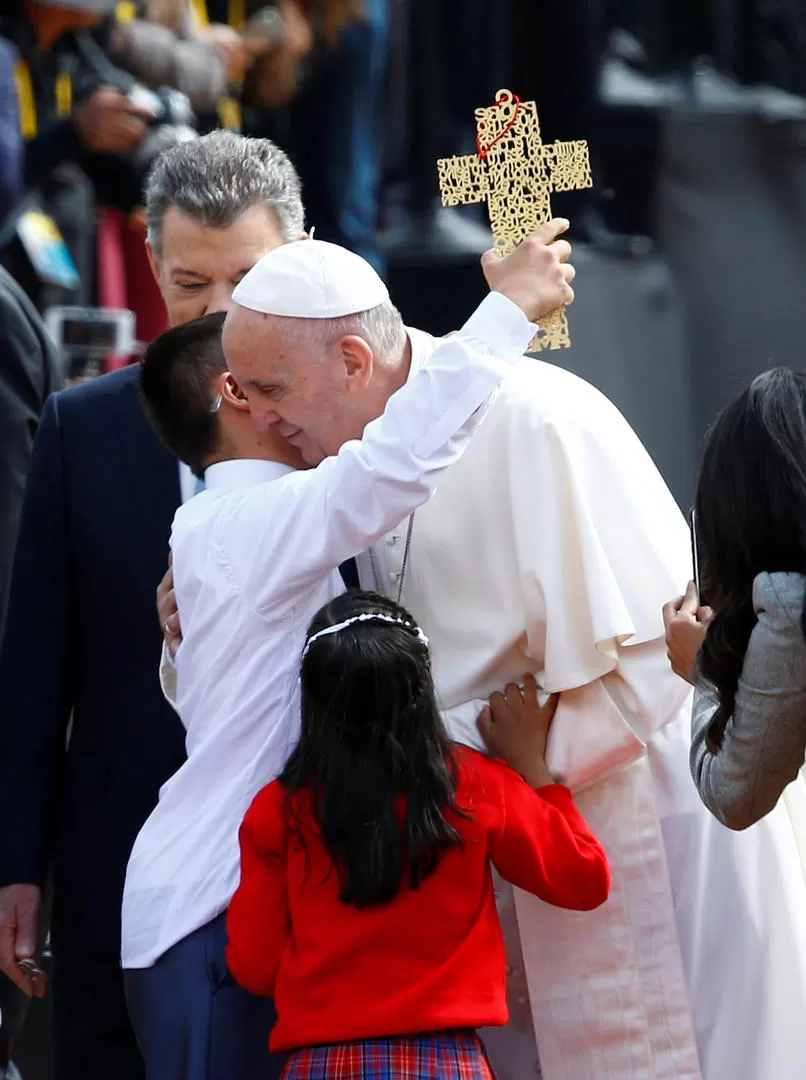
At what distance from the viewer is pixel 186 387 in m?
2.38

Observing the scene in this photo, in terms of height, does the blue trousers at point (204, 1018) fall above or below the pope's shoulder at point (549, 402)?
below

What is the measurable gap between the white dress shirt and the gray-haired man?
0.40 metres

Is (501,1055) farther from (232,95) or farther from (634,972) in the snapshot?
(232,95)

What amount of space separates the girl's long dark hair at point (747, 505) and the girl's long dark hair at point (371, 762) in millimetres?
365

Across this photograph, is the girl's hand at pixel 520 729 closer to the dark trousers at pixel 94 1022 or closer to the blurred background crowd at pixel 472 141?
the dark trousers at pixel 94 1022

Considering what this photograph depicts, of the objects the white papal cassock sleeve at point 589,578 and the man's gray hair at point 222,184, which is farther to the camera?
the man's gray hair at point 222,184

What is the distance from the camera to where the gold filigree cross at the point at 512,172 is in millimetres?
2287

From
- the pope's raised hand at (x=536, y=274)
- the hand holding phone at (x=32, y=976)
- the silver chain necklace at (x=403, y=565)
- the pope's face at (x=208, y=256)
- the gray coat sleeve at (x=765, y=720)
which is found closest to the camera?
the gray coat sleeve at (x=765, y=720)

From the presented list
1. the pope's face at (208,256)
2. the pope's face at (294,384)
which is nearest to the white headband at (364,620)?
the pope's face at (294,384)

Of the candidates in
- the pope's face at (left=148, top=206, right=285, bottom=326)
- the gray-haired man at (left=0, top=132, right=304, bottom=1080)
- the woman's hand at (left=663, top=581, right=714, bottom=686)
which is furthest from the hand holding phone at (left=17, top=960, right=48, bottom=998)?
the woman's hand at (left=663, top=581, right=714, bottom=686)

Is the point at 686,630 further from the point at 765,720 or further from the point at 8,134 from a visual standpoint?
the point at 8,134

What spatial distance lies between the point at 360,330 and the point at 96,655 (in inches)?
30.0

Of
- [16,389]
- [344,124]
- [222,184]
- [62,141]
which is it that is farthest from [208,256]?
[344,124]

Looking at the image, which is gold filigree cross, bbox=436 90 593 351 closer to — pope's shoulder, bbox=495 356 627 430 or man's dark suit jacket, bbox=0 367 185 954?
pope's shoulder, bbox=495 356 627 430
